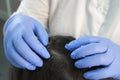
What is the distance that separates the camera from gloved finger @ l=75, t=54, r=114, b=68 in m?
0.88

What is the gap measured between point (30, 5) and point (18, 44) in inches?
13.5

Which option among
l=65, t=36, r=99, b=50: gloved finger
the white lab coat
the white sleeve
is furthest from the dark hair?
the white sleeve

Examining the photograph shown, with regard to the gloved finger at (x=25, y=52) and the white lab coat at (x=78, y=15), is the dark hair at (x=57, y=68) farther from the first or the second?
the white lab coat at (x=78, y=15)

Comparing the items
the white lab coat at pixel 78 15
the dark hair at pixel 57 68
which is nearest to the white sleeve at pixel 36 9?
the white lab coat at pixel 78 15

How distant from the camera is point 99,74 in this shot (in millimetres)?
901

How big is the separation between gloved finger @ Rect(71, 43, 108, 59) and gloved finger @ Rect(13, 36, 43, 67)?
11 centimetres

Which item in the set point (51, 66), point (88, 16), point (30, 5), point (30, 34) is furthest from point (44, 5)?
point (51, 66)

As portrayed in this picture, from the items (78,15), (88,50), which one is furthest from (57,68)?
(78,15)

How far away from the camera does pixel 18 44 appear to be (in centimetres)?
99

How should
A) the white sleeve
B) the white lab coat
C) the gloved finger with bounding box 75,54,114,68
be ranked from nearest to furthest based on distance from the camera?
the gloved finger with bounding box 75,54,114,68 → the white lab coat → the white sleeve

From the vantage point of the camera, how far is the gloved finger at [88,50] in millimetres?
888

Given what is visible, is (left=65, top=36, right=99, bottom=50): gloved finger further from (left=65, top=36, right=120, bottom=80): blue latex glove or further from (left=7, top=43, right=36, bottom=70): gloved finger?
(left=7, top=43, right=36, bottom=70): gloved finger

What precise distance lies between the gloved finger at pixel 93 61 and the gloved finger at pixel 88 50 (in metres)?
0.01

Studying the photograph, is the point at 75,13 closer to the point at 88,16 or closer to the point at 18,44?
the point at 88,16
